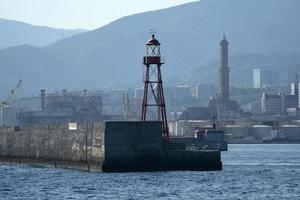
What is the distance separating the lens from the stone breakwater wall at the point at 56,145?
289 ft

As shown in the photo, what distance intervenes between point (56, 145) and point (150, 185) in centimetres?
2896

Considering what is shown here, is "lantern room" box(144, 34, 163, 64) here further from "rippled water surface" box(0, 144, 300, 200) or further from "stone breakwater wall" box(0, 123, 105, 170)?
"rippled water surface" box(0, 144, 300, 200)

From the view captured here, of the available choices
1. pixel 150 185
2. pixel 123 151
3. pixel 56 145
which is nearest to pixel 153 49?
pixel 56 145

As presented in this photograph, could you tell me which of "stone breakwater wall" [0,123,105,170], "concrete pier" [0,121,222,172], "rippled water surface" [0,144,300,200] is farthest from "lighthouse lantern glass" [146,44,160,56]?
"rippled water surface" [0,144,300,200]

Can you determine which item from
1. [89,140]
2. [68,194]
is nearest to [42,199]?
[68,194]

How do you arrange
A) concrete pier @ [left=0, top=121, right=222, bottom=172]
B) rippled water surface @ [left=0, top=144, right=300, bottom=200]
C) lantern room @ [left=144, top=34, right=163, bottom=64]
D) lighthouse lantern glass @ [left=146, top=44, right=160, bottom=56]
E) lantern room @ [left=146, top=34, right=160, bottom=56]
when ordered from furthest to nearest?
lighthouse lantern glass @ [left=146, top=44, right=160, bottom=56] → lantern room @ [left=146, top=34, right=160, bottom=56] → lantern room @ [left=144, top=34, right=163, bottom=64] → concrete pier @ [left=0, top=121, right=222, bottom=172] → rippled water surface @ [left=0, top=144, right=300, bottom=200]

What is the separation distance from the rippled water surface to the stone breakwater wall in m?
1.75

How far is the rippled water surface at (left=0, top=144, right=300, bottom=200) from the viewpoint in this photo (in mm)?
67312

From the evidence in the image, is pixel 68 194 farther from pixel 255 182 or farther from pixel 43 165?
pixel 43 165

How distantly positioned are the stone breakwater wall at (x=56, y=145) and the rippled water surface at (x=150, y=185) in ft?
5.74

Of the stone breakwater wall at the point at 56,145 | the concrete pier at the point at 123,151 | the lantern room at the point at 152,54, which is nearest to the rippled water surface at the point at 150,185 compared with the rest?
the concrete pier at the point at 123,151

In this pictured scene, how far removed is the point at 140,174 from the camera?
8256 centimetres

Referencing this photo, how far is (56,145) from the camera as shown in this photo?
333 feet

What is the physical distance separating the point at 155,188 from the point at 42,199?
8.50 meters
